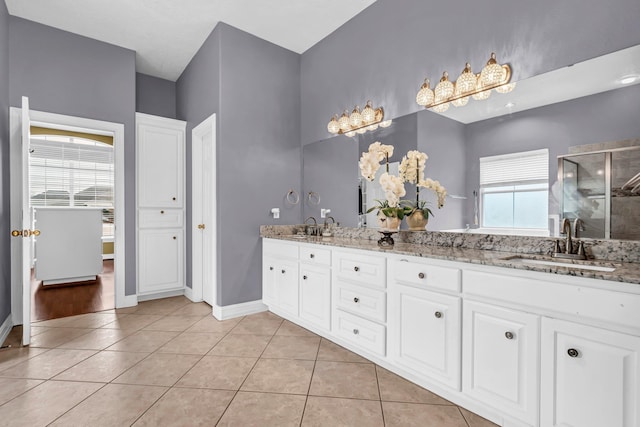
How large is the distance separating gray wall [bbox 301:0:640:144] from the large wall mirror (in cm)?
12

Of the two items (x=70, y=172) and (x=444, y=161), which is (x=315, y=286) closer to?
(x=444, y=161)

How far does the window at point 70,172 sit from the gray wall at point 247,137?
4.26 metres

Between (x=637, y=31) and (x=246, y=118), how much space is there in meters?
2.98

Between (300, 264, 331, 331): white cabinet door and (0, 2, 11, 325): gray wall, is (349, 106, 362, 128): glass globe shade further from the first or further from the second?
(0, 2, 11, 325): gray wall

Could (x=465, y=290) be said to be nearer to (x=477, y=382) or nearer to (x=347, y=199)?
(x=477, y=382)

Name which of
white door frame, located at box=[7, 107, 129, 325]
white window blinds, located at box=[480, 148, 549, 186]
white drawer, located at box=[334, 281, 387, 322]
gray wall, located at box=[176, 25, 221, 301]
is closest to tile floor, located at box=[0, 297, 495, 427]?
white drawer, located at box=[334, 281, 387, 322]

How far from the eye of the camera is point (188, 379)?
6.59ft

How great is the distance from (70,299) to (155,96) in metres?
2.88

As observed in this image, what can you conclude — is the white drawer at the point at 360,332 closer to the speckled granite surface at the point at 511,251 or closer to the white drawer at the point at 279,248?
the speckled granite surface at the point at 511,251

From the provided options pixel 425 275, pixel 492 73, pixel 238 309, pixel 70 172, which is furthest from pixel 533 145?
pixel 70 172

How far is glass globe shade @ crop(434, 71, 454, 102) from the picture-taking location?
224 centimetres

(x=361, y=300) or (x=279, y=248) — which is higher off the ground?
(x=279, y=248)

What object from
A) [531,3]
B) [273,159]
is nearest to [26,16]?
[273,159]

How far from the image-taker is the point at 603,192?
165 cm
